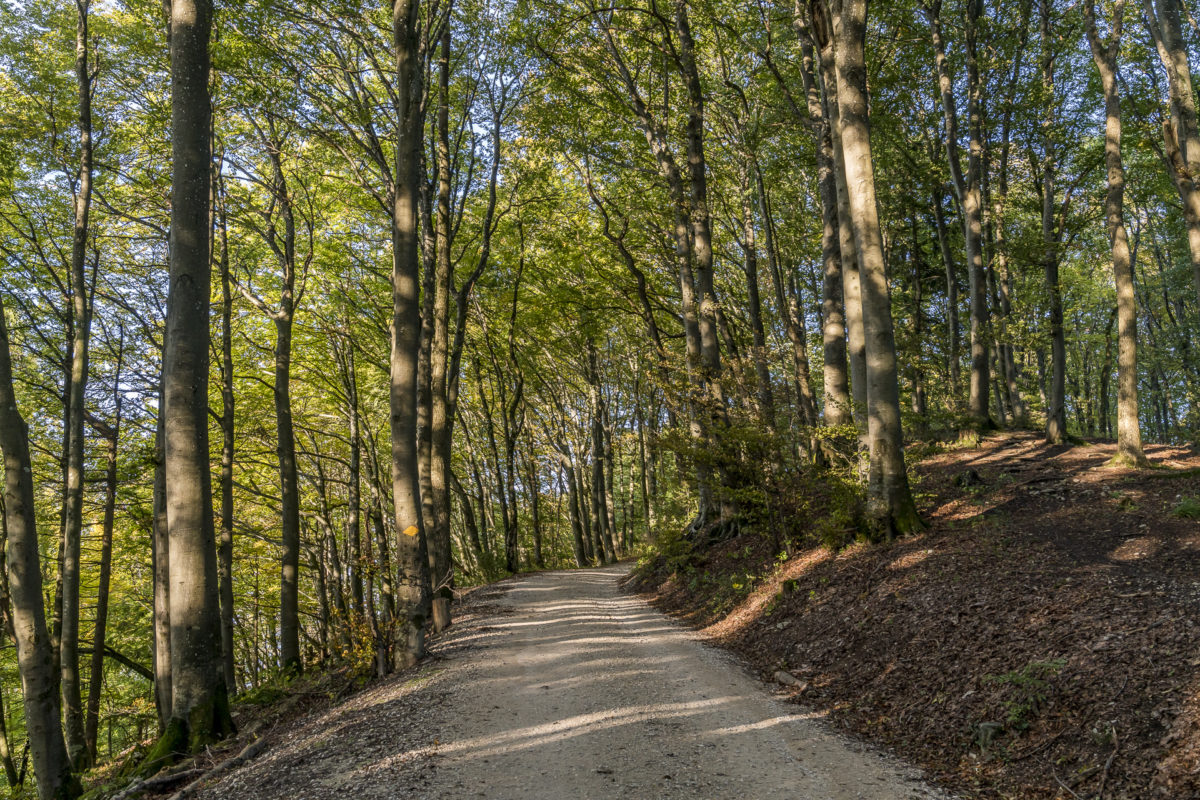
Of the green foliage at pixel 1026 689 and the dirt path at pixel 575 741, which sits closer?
the dirt path at pixel 575 741

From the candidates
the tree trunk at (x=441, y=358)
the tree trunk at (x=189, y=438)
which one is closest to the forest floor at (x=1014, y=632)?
the tree trunk at (x=441, y=358)

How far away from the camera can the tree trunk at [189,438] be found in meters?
6.64

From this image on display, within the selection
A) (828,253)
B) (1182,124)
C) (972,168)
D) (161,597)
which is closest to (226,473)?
(161,597)

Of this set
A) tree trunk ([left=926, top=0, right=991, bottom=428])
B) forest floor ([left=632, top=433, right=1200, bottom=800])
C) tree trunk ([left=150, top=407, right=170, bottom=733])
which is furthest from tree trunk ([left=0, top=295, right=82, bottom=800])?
tree trunk ([left=926, top=0, right=991, bottom=428])

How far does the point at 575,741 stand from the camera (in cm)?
527

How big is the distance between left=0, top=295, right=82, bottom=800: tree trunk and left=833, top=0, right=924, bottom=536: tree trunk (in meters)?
11.6

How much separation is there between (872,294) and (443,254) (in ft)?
29.6

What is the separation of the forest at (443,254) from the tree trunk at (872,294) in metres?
0.05

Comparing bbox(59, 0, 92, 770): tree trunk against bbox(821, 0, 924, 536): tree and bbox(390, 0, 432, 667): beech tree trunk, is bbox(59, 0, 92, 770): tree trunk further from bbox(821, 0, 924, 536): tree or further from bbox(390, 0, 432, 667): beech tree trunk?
bbox(821, 0, 924, 536): tree

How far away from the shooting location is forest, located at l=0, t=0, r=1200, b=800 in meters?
8.84

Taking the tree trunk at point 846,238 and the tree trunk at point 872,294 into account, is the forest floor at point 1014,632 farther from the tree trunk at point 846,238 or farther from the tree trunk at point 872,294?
the tree trunk at point 846,238

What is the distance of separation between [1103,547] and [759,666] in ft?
13.9

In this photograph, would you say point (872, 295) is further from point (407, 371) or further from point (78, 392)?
point (78, 392)

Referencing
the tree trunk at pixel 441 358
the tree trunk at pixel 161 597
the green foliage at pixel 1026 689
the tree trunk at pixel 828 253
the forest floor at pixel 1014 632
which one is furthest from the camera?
the tree trunk at pixel 441 358
